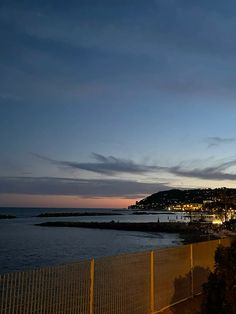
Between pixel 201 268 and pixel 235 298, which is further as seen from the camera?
pixel 201 268

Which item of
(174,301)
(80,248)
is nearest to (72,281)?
(174,301)

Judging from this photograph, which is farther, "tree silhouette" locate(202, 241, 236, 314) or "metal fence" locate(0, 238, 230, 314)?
"metal fence" locate(0, 238, 230, 314)

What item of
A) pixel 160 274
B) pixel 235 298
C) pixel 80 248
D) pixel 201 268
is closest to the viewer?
pixel 235 298

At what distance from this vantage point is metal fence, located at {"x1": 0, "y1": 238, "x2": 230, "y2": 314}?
8203 millimetres

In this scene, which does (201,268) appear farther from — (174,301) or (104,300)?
(104,300)

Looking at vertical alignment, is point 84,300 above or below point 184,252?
below

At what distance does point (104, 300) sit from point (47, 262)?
28305mm

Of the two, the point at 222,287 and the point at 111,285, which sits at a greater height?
the point at 222,287

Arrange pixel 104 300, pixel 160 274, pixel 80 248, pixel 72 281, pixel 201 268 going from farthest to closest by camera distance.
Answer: pixel 80 248
pixel 201 268
pixel 160 274
pixel 104 300
pixel 72 281

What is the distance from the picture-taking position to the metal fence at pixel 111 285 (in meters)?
8.20

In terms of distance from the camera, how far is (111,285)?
966 cm

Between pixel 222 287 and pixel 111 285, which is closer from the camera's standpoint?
pixel 222 287

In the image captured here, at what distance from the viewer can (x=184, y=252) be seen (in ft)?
39.4

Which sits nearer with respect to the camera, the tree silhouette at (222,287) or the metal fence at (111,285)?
the tree silhouette at (222,287)
